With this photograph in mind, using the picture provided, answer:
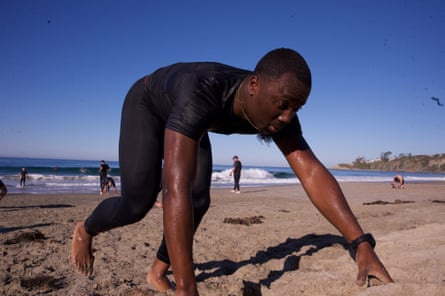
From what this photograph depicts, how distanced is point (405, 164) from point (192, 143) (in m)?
112

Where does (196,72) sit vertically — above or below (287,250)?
above

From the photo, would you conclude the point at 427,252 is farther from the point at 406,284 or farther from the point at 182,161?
the point at 182,161

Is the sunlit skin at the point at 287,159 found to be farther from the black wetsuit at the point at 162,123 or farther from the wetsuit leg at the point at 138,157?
the wetsuit leg at the point at 138,157

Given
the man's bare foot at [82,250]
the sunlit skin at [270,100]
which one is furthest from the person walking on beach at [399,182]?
the sunlit skin at [270,100]

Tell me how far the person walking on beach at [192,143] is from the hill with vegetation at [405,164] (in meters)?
104

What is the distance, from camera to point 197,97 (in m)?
1.62

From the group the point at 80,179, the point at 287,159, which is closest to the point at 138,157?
the point at 287,159

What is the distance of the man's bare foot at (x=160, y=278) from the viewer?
2.77 meters

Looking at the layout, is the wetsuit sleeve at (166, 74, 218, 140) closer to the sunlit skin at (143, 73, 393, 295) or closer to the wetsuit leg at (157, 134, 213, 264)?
the sunlit skin at (143, 73, 393, 295)

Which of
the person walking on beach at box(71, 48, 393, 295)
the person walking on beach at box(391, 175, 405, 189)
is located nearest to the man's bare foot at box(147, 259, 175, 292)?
the person walking on beach at box(71, 48, 393, 295)

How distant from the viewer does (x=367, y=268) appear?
1831 mm

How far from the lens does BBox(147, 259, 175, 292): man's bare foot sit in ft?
9.09

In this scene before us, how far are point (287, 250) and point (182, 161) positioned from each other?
3.00 metres

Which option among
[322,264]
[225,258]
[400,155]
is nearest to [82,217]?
[225,258]
